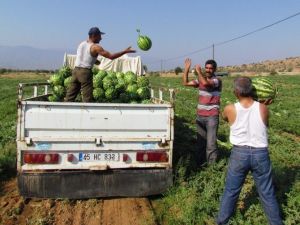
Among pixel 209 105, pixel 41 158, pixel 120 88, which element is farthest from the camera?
pixel 120 88

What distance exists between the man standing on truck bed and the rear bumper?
162cm

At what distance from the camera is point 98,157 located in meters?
6.36

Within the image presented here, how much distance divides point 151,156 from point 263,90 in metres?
2.14

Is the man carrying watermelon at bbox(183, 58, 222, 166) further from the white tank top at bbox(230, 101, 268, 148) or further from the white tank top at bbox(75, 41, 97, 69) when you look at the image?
the white tank top at bbox(230, 101, 268, 148)

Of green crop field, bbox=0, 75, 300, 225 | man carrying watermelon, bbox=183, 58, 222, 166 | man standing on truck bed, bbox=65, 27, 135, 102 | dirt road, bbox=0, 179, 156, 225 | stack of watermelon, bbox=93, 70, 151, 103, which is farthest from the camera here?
stack of watermelon, bbox=93, 70, 151, 103

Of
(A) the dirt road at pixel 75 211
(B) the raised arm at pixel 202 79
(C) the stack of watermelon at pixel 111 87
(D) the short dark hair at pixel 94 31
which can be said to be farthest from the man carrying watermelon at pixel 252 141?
(C) the stack of watermelon at pixel 111 87

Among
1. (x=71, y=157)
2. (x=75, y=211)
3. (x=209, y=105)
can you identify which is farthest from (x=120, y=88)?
(x=75, y=211)

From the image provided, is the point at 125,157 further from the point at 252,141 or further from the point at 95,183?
the point at 252,141

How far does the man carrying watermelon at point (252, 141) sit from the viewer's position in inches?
204

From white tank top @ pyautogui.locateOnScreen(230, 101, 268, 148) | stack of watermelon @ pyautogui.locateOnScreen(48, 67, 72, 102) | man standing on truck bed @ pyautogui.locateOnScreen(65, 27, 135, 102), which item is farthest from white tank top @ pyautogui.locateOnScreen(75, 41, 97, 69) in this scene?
white tank top @ pyautogui.locateOnScreen(230, 101, 268, 148)

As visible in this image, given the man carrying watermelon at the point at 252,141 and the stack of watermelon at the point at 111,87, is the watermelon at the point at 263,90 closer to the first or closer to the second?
the man carrying watermelon at the point at 252,141

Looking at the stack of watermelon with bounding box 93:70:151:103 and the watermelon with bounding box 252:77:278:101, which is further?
the stack of watermelon with bounding box 93:70:151:103

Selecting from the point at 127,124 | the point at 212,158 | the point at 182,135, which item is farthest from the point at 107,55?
the point at 182,135

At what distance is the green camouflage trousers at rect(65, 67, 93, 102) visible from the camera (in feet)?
24.1
